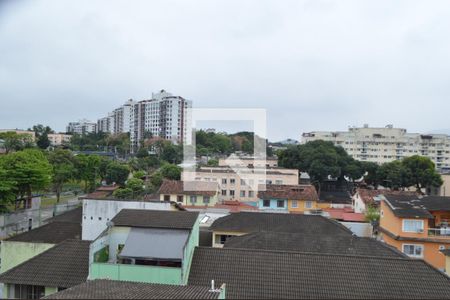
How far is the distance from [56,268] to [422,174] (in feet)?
95.6

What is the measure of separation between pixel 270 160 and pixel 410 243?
996 inches

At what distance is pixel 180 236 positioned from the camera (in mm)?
8578

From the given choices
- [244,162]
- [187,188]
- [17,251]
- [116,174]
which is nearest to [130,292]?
[17,251]

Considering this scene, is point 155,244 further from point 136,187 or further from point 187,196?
point 136,187

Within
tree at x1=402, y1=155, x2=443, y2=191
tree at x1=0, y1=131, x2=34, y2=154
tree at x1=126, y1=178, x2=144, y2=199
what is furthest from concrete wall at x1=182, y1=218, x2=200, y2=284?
tree at x1=0, y1=131, x2=34, y2=154

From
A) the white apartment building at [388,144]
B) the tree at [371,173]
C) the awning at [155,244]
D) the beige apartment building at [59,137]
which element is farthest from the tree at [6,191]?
the beige apartment building at [59,137]

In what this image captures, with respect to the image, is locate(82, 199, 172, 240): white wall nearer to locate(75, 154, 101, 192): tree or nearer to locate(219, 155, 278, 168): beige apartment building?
locate(75, 154, 101, 192): tree

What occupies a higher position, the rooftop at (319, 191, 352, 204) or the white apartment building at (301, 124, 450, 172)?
the white apartment building at (301, 124, 450, 172)

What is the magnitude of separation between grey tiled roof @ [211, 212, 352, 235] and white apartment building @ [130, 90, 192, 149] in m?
49.6

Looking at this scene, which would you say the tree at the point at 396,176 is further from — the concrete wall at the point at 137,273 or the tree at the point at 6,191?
the concrete wall at the point at 137,273

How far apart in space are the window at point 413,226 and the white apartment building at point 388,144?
134ft

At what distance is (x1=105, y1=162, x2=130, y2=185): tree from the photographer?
3192 cm

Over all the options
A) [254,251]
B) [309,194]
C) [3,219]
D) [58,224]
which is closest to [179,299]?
[254,251]

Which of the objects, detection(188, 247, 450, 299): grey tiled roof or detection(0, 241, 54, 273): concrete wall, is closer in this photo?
detection(188, 247, 450, 299): grey tiled roof
